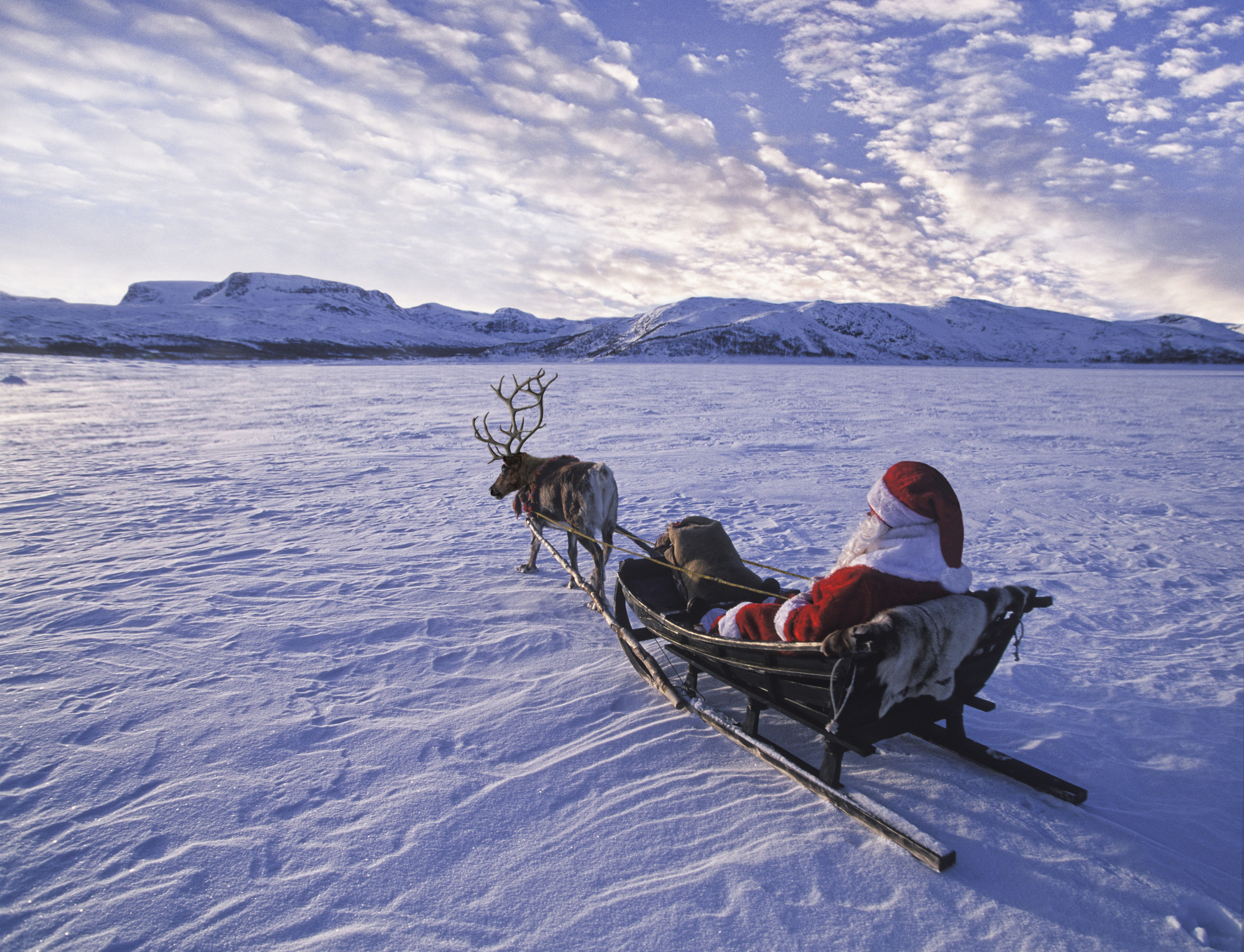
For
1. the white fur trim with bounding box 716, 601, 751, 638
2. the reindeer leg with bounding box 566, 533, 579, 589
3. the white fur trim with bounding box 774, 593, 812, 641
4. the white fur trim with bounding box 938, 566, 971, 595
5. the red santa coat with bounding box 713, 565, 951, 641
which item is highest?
the white fur trim with bounding box 938, 566, 971, 595

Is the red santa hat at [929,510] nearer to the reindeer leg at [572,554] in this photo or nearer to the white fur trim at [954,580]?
the white fur trim at [954,580]

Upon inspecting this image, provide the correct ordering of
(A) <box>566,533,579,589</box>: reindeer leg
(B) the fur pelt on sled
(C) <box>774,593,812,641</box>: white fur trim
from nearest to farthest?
(B) the fur pelt on sled, (C) <box>774,593,812,641</box>: white fur trim, (A) <box>566,533,579,589</box>: reindeer leg

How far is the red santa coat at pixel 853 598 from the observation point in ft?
8.26

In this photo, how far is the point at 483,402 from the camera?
71.4ft

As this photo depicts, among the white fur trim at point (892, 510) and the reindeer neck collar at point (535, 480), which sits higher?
the white fur trim at point (892, 510)

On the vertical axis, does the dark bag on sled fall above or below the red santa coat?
below

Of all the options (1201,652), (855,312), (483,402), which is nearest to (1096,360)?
(855,312)

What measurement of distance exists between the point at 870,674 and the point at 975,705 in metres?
1.23

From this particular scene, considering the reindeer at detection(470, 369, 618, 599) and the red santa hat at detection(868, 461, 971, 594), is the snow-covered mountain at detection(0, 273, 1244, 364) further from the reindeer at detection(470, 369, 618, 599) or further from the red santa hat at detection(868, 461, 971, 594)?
the red santa hat at detection(868, 461, 971, 594)

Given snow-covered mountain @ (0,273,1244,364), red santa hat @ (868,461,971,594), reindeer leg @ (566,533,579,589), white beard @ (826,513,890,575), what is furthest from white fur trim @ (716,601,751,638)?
snow-covered mountain @ (0,273,1244,364)

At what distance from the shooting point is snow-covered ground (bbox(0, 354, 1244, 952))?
2369 millimetres

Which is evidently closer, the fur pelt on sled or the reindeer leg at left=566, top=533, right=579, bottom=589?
the fur pelt on sled

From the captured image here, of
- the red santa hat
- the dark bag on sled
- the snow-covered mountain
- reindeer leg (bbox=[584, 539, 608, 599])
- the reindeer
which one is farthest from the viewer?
the snow-covered mountain

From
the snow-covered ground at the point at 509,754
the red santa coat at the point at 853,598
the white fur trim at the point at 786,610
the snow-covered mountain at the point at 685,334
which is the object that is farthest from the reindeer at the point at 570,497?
the snow-covered mountain at the point at 685,334
